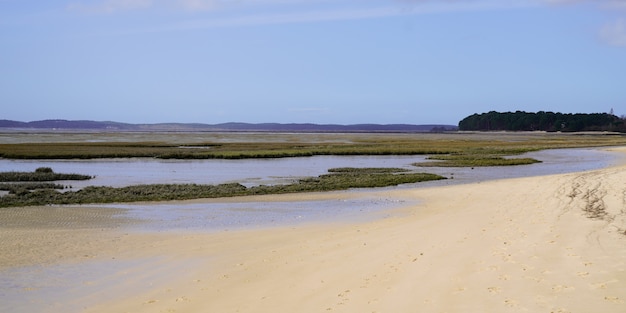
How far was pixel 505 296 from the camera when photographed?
8.01m

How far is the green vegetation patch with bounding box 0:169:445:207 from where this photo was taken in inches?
871

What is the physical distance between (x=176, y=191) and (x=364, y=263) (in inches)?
608

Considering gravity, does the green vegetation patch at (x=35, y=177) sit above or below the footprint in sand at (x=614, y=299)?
below

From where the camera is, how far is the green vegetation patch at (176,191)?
72.6 feet

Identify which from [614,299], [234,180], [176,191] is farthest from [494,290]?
[234,180]

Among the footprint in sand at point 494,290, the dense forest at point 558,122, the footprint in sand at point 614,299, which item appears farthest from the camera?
the dense forest at point 558,122

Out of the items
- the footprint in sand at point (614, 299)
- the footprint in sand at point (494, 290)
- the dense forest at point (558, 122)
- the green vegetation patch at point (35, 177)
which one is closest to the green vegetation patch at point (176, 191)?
the green vegetation patch at point (35, 177)

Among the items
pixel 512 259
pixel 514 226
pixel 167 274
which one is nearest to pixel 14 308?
pixel 167 274

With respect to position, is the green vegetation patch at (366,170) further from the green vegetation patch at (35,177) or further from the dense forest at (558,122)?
the dense forest at (558,122)

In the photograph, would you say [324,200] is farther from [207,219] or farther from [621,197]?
[621,197]

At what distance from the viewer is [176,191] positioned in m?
24.8

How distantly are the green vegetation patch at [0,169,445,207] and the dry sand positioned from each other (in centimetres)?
518

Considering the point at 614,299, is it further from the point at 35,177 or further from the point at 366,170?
the point at 366,170

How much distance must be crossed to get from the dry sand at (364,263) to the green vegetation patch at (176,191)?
5.18 metres
